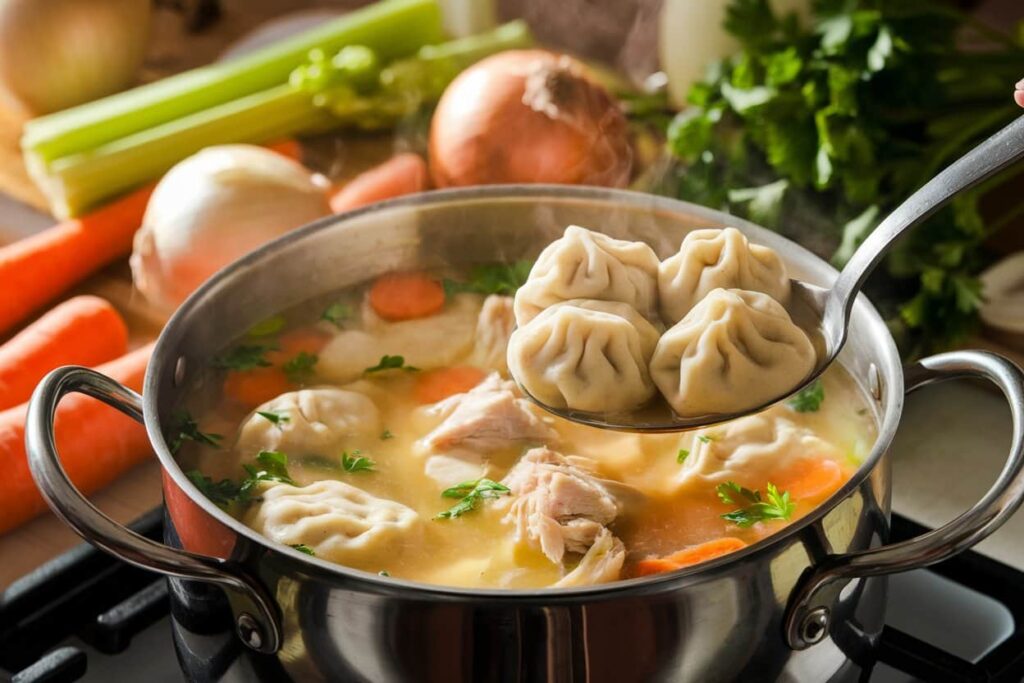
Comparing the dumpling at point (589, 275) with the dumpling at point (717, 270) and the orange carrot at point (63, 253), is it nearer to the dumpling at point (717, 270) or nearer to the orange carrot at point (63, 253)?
the dumpling at point (717, 270)

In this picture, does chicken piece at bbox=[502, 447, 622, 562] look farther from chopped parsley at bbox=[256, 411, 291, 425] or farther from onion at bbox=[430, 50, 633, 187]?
onion at bbox=[430, 50, 633, 187]

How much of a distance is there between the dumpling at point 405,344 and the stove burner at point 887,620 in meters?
0.40

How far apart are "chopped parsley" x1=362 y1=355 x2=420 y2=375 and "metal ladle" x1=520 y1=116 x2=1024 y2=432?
0.38 meters

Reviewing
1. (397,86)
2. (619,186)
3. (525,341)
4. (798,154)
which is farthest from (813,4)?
(525,341)

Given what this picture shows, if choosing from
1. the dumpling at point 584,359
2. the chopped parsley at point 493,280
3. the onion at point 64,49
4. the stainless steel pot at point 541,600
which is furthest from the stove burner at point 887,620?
the onion at point 64,49

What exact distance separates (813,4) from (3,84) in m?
1.98

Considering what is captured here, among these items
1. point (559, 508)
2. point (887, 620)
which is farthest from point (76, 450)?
point (887, 620)

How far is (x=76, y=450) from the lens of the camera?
83.6 inches

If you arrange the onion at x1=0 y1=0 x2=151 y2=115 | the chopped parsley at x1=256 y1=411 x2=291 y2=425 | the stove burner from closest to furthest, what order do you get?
the stove burner
the chopped parsley at x1=256 y1=411 x2=291 y2=425
the onion at x1=0 y1=0 x2=151 y2=115

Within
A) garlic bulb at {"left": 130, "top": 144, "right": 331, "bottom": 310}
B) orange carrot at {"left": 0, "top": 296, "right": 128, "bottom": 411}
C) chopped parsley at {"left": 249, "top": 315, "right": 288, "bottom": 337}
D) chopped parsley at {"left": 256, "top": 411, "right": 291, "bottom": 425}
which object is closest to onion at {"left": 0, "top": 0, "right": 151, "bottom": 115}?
garlic bulb at {"left": 130, "top": 144, "right": 331, "bottom": 310}

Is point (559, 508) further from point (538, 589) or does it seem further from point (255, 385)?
point (255, 385)

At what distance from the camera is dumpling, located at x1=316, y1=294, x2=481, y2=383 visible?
2.01 metres

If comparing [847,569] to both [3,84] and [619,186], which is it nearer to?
[619,186]

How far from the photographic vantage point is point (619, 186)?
267cm
